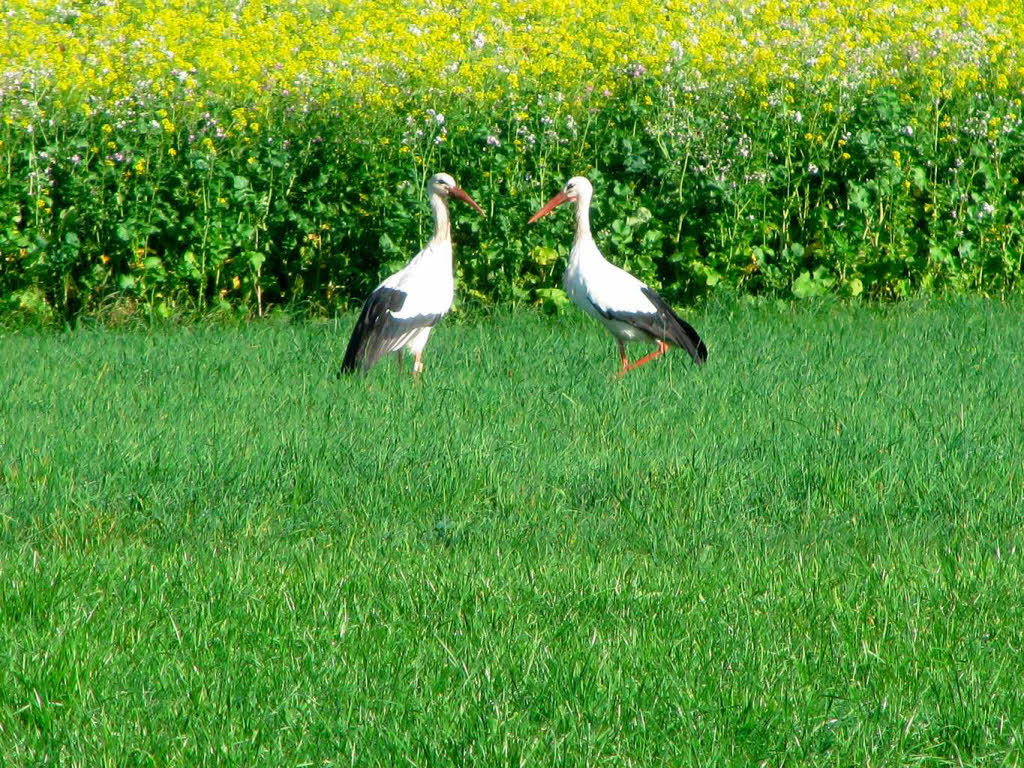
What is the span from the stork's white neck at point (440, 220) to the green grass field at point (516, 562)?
0.88 m

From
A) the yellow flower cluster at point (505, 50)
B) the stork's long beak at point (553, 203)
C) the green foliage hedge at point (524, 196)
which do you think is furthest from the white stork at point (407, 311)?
the yellow flower cluster at point (505, 50)

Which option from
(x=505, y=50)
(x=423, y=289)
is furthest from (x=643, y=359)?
Answer: (x=505, y=50)

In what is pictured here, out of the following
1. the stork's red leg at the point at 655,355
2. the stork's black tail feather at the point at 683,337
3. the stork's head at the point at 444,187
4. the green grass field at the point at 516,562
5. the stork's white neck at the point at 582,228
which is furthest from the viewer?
the stork's head at the point at 444,187

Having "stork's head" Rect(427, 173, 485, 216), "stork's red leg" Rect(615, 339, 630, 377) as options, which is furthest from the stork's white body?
"stork's red leg" Rect(615, 339, 630, 377)

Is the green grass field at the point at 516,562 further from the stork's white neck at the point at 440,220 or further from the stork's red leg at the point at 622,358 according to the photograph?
the stork's white neck at the point at 440,220

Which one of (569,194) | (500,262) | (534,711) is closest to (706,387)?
(569,194)

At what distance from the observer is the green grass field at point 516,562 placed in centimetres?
345

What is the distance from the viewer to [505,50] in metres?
12.6

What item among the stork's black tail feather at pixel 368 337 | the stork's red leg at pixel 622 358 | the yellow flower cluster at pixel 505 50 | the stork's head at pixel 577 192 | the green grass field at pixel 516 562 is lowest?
the stork's red leg at pixel 622 358

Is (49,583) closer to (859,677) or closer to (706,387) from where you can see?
(859,677)

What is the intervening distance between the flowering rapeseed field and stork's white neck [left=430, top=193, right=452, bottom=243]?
1.06m

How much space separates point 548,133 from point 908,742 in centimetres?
758

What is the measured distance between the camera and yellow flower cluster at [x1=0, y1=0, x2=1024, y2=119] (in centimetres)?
1091

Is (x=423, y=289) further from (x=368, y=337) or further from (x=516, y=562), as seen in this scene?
(x=516, y=562)
